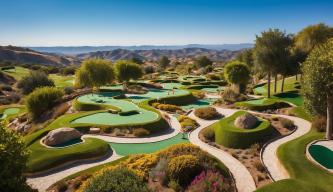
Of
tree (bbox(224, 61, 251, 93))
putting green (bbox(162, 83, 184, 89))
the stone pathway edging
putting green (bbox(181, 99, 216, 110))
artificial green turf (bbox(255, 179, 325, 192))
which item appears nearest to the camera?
artificial green turf (bbox(255, 179, 325, 192))

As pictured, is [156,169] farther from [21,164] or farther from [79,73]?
[79,73]

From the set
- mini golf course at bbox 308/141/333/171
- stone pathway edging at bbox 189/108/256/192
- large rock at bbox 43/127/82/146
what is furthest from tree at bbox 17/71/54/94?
mini golf course at bbox 308/141/333/171

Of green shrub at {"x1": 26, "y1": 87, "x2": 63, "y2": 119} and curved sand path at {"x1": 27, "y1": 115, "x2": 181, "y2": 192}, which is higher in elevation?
green shrub at {"x1": 26, "y1": 87, "x2": 63, "y2": 119}

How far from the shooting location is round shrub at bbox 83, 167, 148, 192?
1561 cm

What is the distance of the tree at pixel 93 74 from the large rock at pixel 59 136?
31.8 metres

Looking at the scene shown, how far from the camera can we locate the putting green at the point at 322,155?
24.9m

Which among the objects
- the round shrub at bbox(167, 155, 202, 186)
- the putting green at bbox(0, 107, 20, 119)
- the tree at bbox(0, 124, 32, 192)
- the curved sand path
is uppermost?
the tree at bbox(0, 124, 32, 192)

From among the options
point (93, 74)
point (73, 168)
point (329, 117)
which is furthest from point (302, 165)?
point (93, 74)

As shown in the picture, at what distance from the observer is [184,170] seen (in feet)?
71.3

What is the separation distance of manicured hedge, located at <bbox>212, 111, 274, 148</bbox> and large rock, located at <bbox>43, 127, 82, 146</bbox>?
17259 mm

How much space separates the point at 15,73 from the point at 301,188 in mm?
115799

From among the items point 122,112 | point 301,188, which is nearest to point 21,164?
point 301,188

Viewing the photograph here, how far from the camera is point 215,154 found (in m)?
29.3

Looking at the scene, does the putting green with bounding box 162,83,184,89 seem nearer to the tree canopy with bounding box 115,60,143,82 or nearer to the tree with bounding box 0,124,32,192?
the tree canopy with bounding box 115,60,143,82
